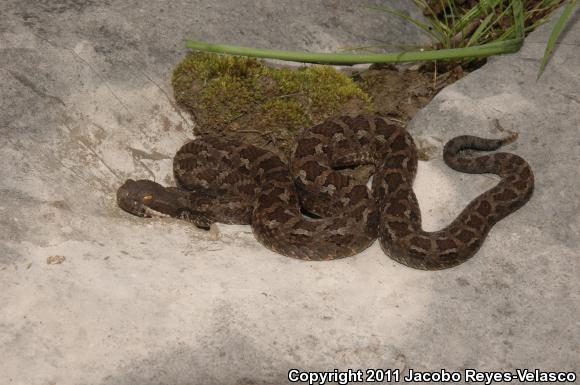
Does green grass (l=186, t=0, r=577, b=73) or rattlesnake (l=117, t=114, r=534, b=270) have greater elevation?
green grass (l=186, t=0, r=577, b=73)

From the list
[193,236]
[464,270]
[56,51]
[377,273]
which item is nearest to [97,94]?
[56,51]

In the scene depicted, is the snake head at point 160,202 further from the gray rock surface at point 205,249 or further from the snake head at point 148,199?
the gray rock surface at point 205,249

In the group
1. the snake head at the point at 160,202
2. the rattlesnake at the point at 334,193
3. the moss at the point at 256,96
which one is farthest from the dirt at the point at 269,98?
the snake head at the point at 160,202

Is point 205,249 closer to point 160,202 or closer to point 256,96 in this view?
point 160,202

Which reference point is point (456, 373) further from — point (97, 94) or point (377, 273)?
point (97, 94)

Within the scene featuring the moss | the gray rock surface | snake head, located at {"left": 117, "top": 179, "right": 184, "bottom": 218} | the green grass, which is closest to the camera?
the gray rock surface

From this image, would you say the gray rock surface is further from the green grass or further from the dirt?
the green grass

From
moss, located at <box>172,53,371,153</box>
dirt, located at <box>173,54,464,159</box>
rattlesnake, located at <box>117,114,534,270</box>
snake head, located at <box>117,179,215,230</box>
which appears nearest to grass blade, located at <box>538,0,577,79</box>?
rattlesnake, located at <box>117,114,534,270</box>

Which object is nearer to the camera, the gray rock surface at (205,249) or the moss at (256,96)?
the gray rock surface at (205,249)
